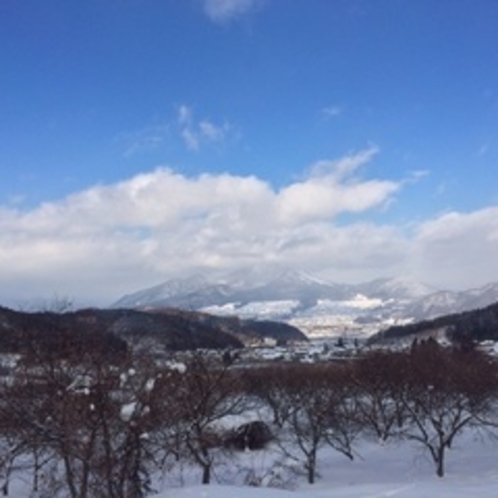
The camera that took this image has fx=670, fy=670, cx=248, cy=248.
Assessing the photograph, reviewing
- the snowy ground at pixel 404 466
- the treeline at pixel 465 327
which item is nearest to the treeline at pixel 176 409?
the snowy ground at pixel 404 466

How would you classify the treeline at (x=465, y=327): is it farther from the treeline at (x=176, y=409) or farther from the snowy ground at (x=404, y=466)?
the snowy ground at (x=404, y=466)

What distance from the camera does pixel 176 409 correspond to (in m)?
25.5

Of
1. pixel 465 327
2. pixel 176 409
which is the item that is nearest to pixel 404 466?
pixel 176 409

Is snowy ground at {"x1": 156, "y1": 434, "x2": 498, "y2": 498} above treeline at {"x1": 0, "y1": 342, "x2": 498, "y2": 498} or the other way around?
the other way around

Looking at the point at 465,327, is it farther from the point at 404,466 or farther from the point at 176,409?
the point at 176,409

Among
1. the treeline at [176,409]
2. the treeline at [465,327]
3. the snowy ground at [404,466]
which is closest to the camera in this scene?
the treeline at [176,409]

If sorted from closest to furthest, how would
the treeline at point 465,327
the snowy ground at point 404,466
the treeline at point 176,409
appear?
the treeline at point 176,409 → the snowy ground at point 404,466 → the treeline at point 465,327

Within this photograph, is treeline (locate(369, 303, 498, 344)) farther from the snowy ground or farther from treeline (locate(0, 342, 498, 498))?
the snowy ground

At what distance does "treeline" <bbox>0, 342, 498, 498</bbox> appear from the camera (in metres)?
16.1

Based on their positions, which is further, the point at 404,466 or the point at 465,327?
the point at 465,327

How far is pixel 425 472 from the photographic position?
38.5 m

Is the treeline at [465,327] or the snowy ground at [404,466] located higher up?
the treeline at [465,327]

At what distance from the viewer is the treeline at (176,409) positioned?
16.1 meters

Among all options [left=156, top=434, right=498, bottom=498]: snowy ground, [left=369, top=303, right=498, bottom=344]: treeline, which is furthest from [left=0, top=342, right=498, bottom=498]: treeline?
[left=369, top=303, right=498, bottom=344]: treeline
